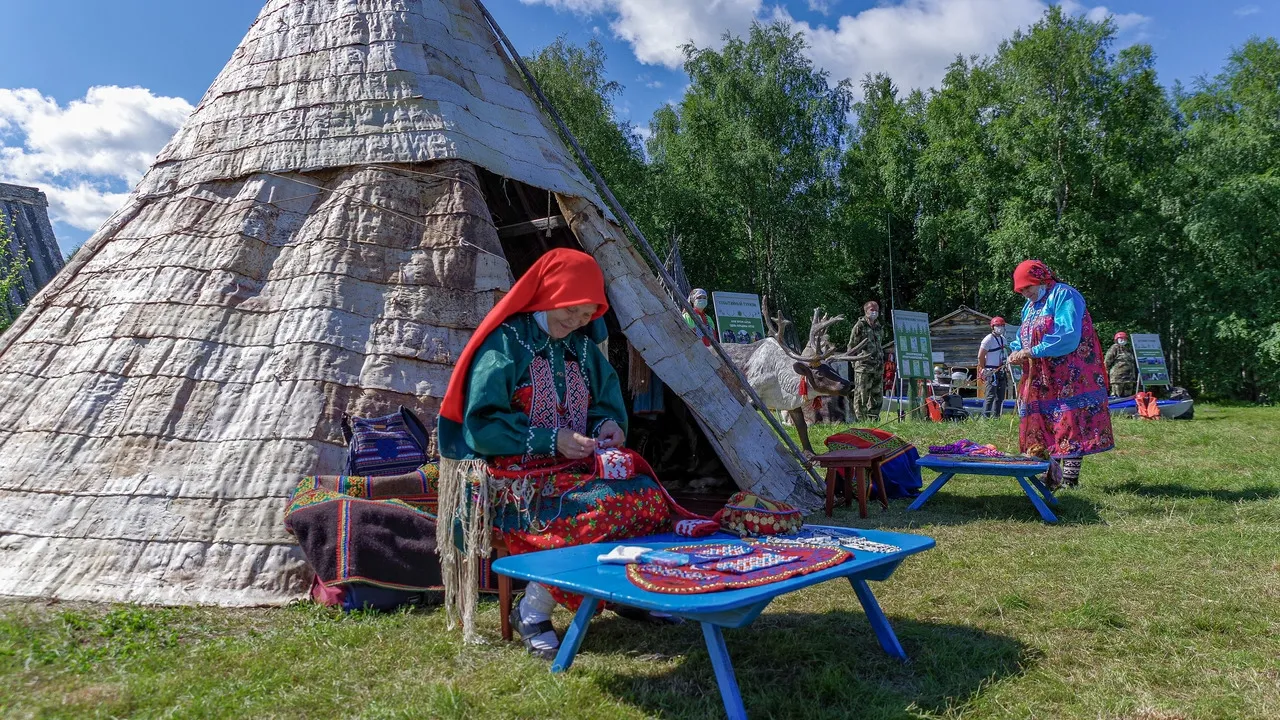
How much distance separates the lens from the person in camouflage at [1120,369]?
1543 cm

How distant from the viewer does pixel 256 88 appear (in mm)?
5574

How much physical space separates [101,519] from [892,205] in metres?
26.8

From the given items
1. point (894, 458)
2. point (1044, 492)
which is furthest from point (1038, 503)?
point (894, 458)

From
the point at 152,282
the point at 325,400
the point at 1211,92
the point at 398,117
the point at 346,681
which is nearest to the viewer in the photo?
the point at 346,681

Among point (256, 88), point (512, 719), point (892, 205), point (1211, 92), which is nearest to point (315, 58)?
point (256, 88)

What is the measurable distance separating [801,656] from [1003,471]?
3.00 m

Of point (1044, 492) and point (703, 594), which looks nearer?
point (703, 594)

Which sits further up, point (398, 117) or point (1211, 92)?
point (1211, 92)

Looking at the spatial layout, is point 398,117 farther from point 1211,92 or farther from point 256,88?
point 1211,92

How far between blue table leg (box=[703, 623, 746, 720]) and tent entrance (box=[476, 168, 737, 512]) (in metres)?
4.32

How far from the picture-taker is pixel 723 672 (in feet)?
7.82

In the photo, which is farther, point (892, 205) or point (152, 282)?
point (892, 205)

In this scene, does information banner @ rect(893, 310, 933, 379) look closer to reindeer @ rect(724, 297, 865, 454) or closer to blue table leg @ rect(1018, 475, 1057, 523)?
reindeer @ rect(724, 297, 865, 454)

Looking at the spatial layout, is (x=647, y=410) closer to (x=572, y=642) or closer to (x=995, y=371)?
(x=572, y=642)
